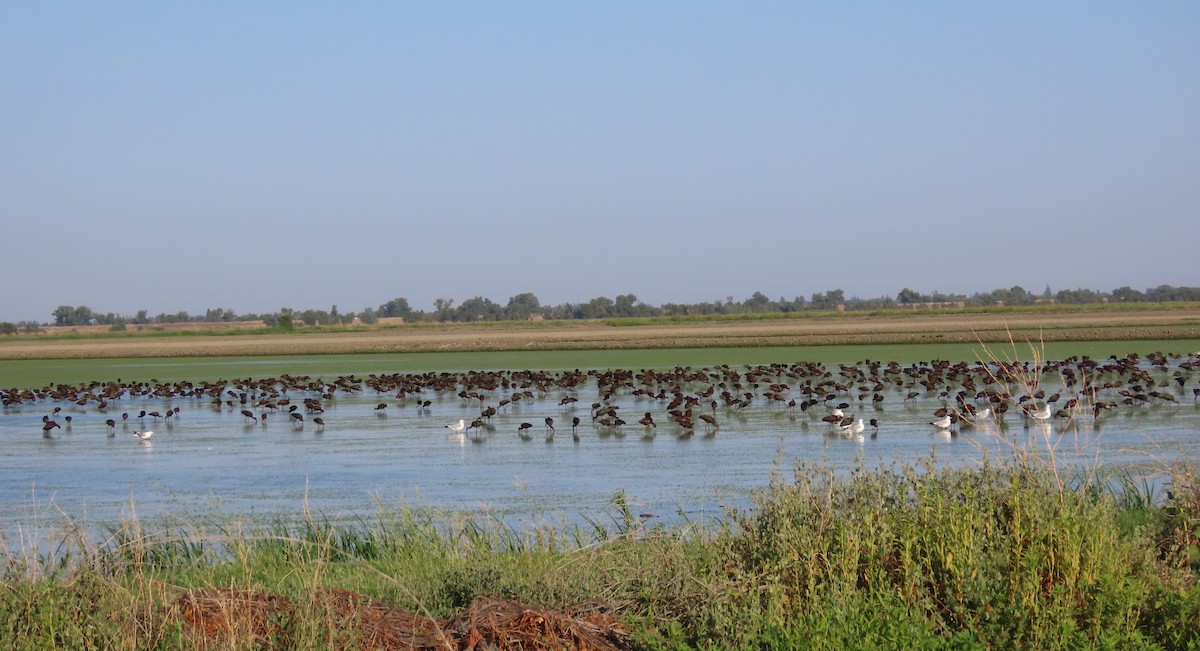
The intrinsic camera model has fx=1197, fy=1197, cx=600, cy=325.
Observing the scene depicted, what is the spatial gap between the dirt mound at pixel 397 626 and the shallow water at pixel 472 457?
12.1 ft

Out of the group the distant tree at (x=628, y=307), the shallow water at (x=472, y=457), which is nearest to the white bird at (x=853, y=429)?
the shallow water at (x=472, y=457)

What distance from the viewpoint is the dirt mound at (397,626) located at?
5.45m

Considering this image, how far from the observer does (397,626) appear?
5.90m

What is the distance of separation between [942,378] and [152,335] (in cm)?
7388

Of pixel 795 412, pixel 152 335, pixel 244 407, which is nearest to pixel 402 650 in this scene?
pixel 795 412

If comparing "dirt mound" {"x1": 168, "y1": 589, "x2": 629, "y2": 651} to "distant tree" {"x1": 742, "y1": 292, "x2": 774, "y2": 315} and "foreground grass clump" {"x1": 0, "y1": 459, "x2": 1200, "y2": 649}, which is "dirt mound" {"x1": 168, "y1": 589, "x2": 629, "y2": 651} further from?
"distant tree" {"x1": 742, "y1": 292, "x2": 774, "y2": 315}

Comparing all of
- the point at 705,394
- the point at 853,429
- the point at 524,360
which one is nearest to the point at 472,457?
the point at 853,429

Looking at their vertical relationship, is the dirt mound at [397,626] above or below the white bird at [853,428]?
above

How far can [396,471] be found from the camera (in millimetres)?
16734

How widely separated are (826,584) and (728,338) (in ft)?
168

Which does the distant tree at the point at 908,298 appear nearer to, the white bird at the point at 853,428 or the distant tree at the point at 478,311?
the distant tree at the point at 478,311

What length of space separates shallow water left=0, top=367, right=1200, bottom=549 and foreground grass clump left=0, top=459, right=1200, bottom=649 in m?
2.84

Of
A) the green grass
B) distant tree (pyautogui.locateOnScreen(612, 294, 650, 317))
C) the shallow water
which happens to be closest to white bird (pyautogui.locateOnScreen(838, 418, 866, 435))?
the shallow water

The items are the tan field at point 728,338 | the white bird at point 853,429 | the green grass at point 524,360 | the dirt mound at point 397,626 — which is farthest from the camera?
the tan field at point 728,338
